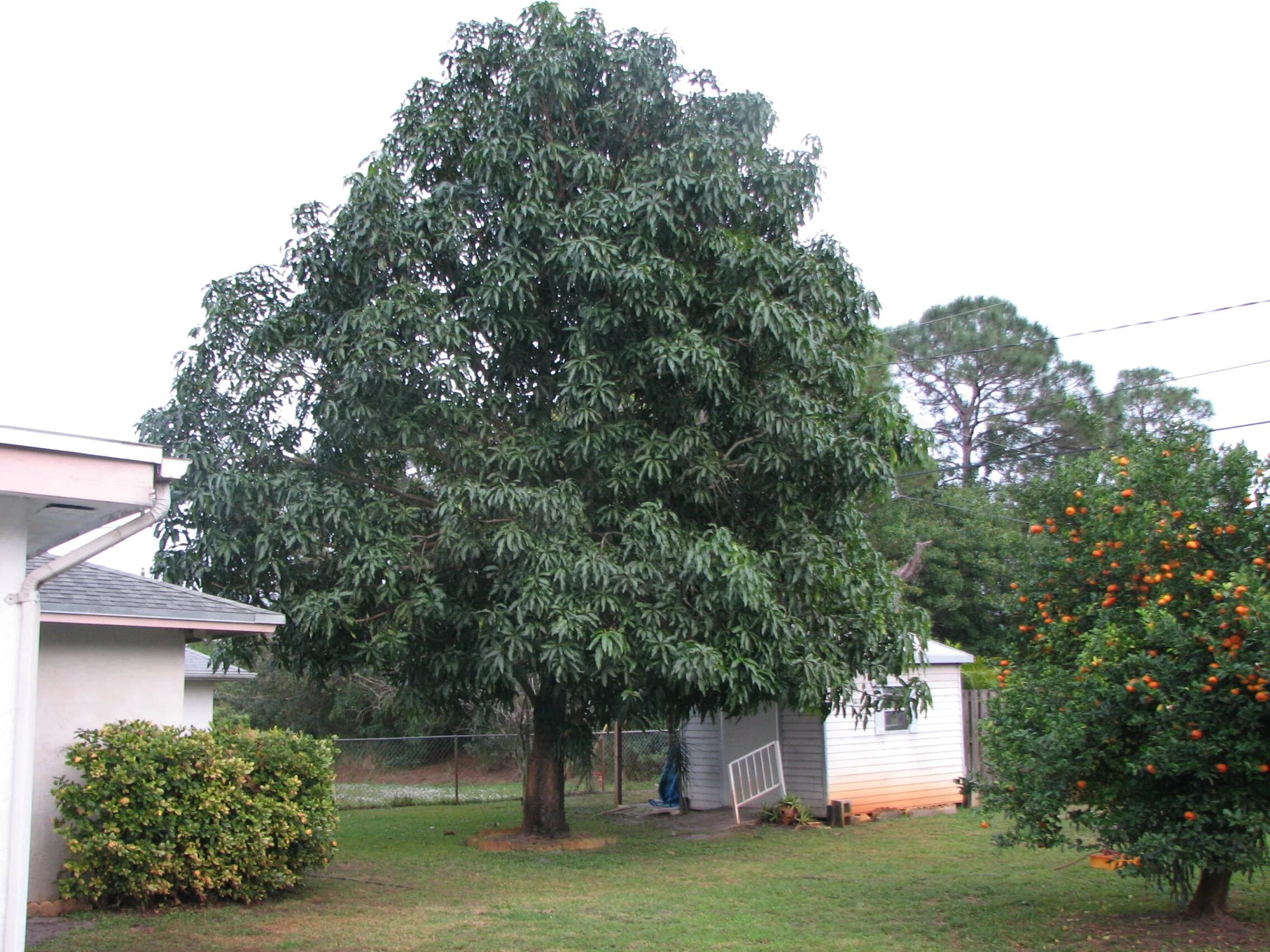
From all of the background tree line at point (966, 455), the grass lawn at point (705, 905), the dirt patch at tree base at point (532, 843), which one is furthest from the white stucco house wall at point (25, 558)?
the background tree line at point (966, 455)

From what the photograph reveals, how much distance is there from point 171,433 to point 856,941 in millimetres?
8805

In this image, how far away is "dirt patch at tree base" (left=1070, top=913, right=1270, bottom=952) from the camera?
7.61 m

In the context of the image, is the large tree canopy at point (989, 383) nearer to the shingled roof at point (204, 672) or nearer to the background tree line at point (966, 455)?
the background tree line at point (966, 455)

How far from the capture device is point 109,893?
911 cm

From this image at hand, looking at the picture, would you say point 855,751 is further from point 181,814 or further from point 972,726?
point 181,814

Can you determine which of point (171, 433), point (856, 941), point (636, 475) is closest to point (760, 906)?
point (856, 941)

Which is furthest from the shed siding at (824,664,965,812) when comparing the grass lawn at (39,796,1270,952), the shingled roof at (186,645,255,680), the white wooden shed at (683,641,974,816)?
the shingled roof at (186,645,255,680)

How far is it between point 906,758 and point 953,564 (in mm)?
13348

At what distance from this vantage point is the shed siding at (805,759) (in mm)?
16172

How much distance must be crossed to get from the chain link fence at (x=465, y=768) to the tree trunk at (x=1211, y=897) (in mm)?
13210

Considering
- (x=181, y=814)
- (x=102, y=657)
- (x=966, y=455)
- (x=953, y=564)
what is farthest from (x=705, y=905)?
(x=966, y=455)

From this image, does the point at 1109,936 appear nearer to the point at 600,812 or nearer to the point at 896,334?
the point at 600,812

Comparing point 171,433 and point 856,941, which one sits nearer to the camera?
point 856,941

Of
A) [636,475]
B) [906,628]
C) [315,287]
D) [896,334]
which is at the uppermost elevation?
[896,334]
